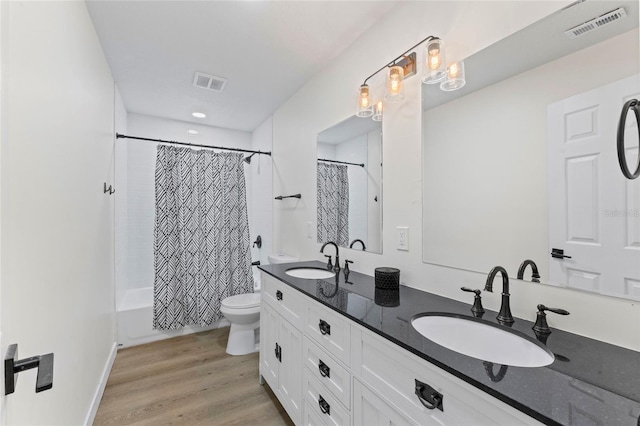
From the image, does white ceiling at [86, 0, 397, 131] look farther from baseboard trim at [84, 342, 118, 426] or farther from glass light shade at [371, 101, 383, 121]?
baseboard trim at [84, 342, 118, 426]

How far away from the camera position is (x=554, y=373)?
27.9 inches

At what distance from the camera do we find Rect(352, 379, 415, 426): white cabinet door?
3.05 feet

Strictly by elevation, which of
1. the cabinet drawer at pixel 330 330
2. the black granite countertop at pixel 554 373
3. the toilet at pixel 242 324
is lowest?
the toilet at pixel 242 324

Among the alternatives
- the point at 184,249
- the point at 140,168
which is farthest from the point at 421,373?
the point at 140,168

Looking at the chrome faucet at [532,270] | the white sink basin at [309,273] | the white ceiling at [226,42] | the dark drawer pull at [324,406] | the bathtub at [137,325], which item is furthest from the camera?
the bathtub at [137,325]

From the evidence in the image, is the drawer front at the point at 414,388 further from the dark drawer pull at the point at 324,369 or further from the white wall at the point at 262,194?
the white wall at the point at 262,194

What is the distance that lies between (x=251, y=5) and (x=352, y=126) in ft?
3.02

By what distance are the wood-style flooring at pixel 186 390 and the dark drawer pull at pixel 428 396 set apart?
1237mm

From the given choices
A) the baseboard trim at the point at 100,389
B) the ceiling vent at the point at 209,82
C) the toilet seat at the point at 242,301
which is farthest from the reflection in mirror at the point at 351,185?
the baseboard trim at the point at 100,389

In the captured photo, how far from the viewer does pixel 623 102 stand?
0.85 m

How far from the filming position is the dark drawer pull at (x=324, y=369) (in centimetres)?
128

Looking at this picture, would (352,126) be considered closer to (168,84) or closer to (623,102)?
(623,102)

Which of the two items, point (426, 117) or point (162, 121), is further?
point (162, 121)

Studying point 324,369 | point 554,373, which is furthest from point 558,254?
point 324,369
